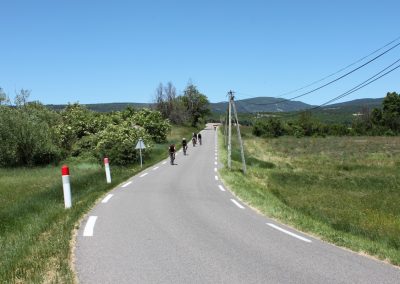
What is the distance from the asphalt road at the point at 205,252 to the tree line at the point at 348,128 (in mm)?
110053

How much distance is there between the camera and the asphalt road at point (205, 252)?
5.76 meters

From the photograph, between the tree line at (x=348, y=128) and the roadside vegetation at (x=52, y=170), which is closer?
the roadside vegetation at (x=52, y=170)

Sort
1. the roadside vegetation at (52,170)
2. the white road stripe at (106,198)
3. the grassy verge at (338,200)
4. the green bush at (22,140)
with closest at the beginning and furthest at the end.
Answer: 1. the roadside vegetation at (52,170)
2. the grassy verge at (338,200)
3. the white road stripe at (106,198)
4. the green bush at (22,140)

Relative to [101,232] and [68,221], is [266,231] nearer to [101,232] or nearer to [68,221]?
[101,232]

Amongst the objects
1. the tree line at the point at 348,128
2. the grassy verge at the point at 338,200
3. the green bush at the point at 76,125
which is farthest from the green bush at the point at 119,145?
the tree line at the point at 348,128

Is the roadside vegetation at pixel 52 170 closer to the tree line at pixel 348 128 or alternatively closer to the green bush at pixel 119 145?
the green bush at pixel 119 145

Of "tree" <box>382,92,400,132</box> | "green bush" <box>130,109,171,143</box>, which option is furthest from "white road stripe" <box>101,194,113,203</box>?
"tree" <box>382,92,400,132</box>

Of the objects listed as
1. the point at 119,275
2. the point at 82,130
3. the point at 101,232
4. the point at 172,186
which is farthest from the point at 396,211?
the point at 82,130

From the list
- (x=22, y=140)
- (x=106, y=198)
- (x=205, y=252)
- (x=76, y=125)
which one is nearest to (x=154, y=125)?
(x=76, y=125)

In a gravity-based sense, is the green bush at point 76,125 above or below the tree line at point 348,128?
above

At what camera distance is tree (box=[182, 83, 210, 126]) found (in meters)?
136

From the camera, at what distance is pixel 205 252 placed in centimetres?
708

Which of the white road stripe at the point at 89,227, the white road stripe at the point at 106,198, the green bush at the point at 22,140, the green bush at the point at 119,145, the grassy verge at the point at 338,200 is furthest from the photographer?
the green bush at the point at 22,140

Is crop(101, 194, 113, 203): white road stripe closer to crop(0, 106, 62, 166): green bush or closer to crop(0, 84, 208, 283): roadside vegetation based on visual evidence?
crop(0, 84, 208, 283): roadside vegetation
